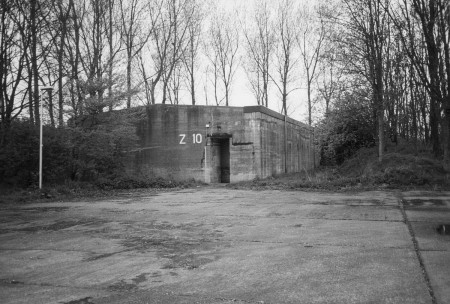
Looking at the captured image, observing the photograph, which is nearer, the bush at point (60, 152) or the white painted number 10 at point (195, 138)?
the bush at point (60, 152)

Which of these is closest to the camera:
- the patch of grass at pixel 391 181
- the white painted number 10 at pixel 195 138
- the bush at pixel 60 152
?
the patch of grass at pixel 391 181

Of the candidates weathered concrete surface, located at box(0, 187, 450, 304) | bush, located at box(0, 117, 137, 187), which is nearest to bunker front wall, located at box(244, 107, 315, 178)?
bush, located at box(0, 117, 137, 187)

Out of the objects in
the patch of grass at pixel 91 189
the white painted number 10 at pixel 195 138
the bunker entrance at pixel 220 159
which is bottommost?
the patch of grass at pixel 91 189

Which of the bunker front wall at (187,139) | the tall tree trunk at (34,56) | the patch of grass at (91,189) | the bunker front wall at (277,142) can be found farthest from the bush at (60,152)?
the bunker front wall at (277,142)

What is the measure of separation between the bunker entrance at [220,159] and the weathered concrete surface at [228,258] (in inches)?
435

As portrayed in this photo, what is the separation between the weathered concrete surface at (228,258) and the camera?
3725 millimetres

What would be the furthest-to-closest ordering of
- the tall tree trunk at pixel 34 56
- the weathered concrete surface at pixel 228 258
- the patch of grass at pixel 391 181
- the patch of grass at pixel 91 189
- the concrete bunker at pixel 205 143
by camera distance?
1. the concrete bunker at pixel 205 143
2. the tall tree trunk at pixel 34 56
3. the patch of grass at pixel 391 181
4. the patch of grass at pixel 91 189
5. the weathered concrete surface at pixel 228 258

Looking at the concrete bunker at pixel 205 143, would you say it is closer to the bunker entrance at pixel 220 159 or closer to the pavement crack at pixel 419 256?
the bunker entrance at pixel 220 159

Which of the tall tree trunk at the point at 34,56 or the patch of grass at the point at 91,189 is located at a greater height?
the tall tree trunk at the point at 34,56

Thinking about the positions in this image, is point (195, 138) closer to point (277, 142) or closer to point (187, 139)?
point (187, 139)

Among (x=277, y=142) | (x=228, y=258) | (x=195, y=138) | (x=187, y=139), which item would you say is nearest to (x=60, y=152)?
(x=187, y=139)

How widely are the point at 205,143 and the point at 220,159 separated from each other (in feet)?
4.95

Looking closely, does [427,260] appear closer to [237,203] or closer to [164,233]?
[164,233]

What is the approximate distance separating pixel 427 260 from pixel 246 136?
50.2 ft
